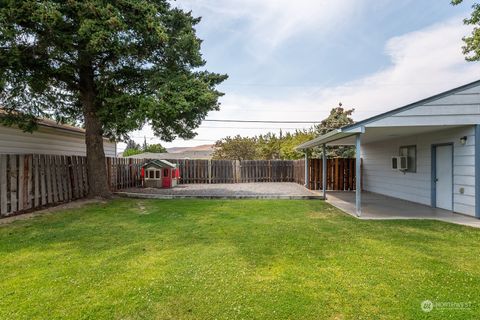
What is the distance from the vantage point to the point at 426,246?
434 centimetres

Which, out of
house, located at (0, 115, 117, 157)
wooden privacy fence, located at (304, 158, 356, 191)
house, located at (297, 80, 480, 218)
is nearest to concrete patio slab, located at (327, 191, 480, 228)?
house, located at (297, 80, 480, 218)

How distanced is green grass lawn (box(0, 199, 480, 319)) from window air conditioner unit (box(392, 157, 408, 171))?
355cm

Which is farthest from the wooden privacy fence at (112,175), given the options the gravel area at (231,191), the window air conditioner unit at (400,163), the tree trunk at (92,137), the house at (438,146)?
the house at (438,146)

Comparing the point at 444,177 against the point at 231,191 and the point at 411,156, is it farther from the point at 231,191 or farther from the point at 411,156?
the point at 231,191

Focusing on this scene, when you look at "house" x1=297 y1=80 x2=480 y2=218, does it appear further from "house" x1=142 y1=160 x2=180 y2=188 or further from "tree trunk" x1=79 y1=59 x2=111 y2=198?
"house" x1=142 y1=160 x2=180 y2=188

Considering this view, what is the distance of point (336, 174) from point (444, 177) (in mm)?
5507

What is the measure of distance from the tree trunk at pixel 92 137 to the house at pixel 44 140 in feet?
5.03

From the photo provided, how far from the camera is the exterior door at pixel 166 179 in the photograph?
13789mm

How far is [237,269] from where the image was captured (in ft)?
11.2

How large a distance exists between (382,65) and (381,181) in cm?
665

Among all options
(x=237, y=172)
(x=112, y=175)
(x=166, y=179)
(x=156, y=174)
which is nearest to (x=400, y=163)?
(x=237, y=172)

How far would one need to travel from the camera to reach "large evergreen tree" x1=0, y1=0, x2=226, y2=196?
681 centimetres

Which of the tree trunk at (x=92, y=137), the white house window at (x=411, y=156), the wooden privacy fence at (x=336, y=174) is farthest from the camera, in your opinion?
the wooden privacy fence at (x=336, y=174)

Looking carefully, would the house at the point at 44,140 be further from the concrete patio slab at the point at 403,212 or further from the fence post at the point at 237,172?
the concrete patio slab at the point at 403,212
